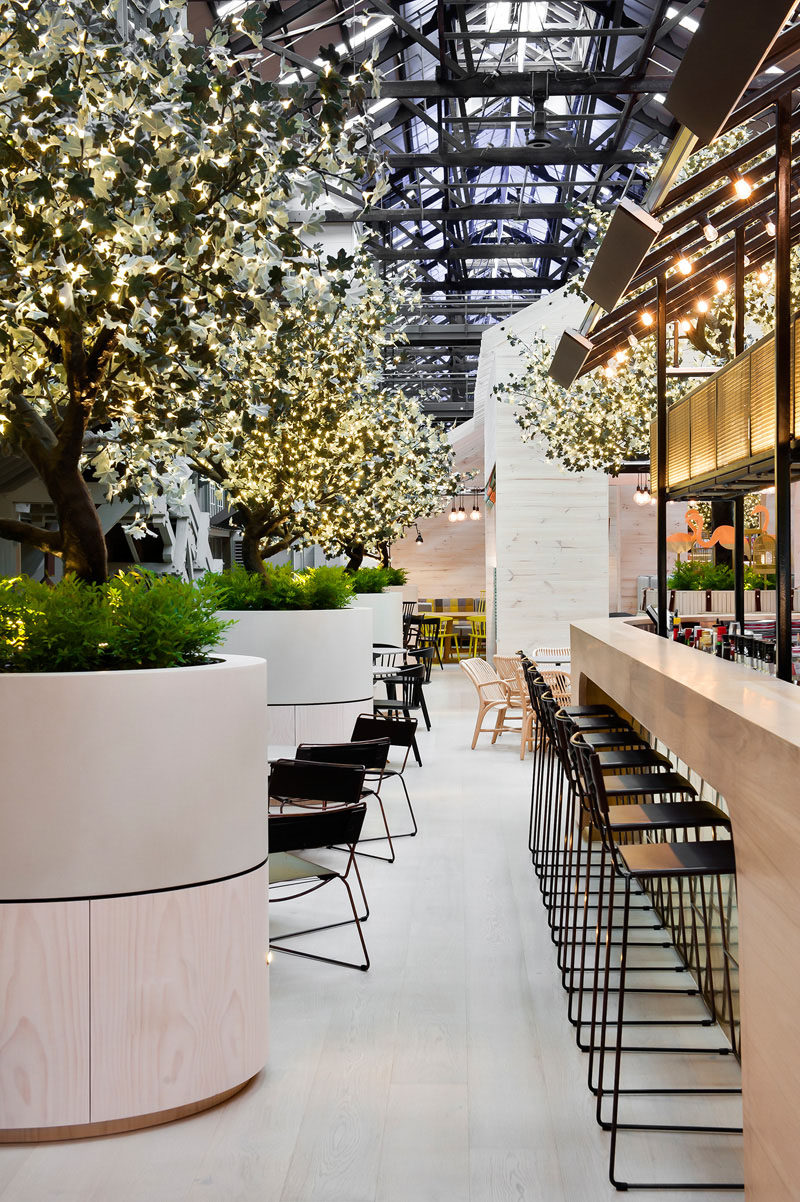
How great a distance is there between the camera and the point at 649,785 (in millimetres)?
3924

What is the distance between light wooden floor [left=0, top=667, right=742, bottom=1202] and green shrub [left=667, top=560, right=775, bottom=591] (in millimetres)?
7382

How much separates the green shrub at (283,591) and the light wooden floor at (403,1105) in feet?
10.0

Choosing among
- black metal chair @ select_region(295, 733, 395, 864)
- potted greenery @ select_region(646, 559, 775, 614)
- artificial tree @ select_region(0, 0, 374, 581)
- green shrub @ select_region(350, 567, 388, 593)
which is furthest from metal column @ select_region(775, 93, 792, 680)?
green shrub @ select_region(350, 567, 388, 593)

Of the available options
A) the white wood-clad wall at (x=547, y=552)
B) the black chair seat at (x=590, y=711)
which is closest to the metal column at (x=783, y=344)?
the black chair seat at (x=590, y=711)

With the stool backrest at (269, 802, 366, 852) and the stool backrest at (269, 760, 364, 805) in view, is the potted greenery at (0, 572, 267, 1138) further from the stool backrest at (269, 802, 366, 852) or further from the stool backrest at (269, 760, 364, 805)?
the stool backrest at (269, 760, 364, 805)

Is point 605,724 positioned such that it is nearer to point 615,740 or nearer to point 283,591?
point 615,740

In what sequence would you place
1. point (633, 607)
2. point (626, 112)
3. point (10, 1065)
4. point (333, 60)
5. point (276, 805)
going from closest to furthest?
1. point (10, 1065)
2. point (333, 60)
3. point (276, 805)
4. point (626, 112)
5. point (633, 607)

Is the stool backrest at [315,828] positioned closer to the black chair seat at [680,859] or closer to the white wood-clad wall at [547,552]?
the black chair seat at [680,859]

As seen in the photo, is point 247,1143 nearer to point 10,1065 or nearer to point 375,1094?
point 375,1094

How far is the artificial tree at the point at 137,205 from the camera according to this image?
3.17 meters

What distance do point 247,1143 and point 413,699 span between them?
8.76m

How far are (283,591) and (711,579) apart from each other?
5.96 m

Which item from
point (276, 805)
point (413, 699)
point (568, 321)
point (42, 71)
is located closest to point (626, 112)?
point (568, 321)

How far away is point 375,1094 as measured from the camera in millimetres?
3498
